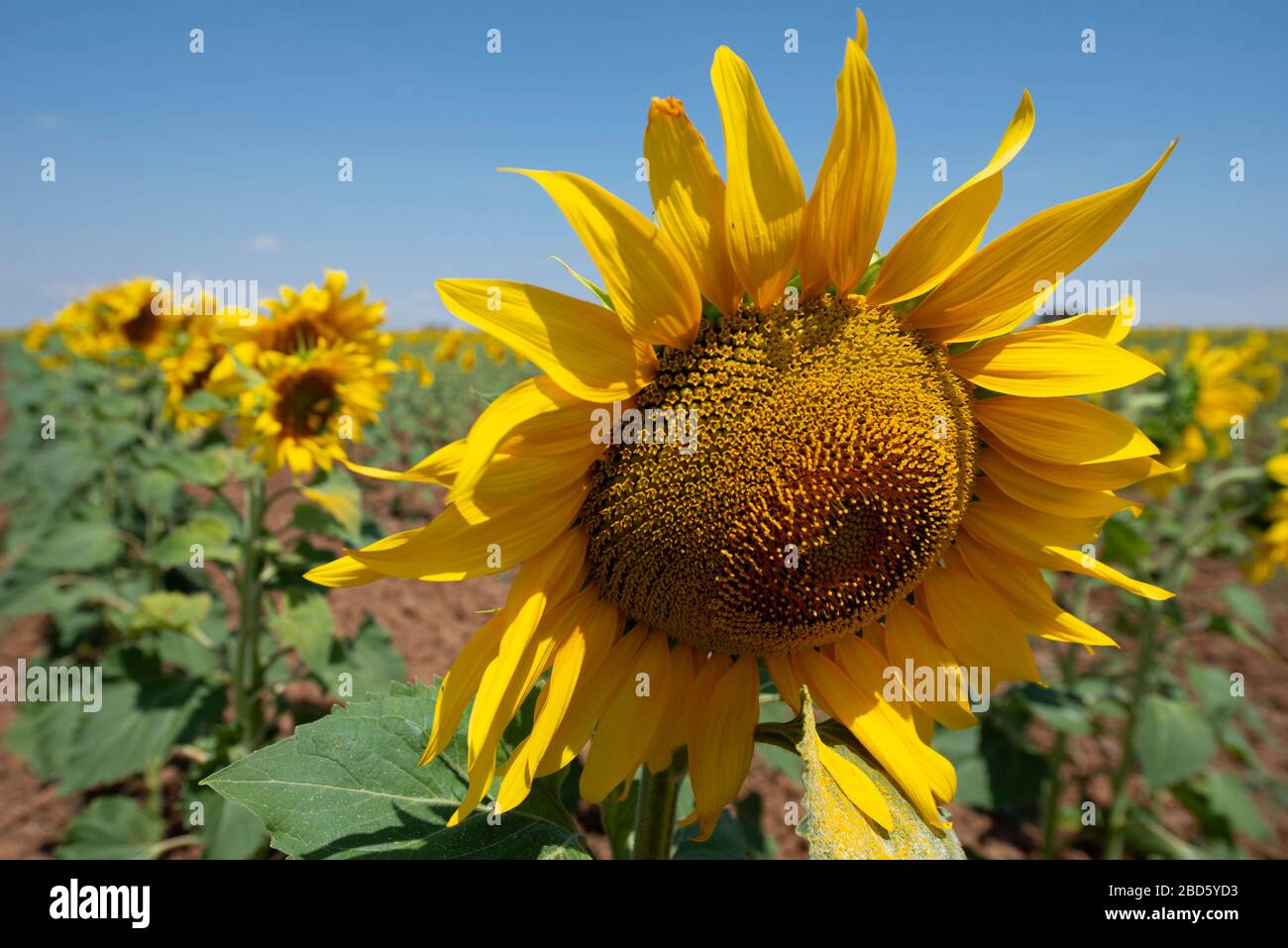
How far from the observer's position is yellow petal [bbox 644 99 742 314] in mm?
1141

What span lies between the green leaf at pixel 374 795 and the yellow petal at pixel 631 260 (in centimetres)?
91

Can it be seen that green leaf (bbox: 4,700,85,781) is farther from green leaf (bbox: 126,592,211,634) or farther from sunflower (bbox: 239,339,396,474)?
sunflower (bbox: 239,339,396,474)

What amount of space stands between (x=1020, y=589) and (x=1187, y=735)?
391 cm

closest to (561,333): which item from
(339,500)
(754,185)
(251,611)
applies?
(754,185)

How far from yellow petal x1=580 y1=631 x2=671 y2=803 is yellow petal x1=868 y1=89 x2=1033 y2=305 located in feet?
2.51

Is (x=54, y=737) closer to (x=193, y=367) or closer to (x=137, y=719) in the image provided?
(x=137, y=719)

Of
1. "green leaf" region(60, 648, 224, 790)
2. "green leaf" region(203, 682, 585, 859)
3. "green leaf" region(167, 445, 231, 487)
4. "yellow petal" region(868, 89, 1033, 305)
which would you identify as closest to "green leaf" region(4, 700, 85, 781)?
"green leaf" region(60, 648, 224, 790)

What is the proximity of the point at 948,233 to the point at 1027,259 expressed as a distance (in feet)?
0.54

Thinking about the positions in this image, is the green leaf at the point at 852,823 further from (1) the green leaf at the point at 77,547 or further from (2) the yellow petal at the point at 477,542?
(1) the green leaf at the point at 77,547

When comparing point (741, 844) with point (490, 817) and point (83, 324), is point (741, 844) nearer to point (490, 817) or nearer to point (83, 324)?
point (490, 817)

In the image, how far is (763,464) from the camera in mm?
1297

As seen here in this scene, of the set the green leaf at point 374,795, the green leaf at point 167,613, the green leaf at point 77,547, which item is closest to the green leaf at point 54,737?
the green leaf at point 77,547
